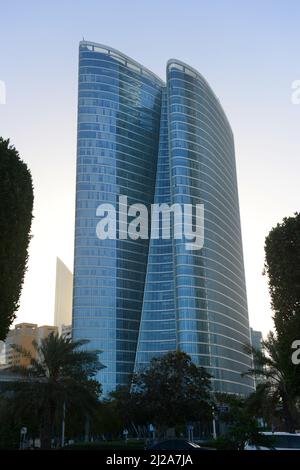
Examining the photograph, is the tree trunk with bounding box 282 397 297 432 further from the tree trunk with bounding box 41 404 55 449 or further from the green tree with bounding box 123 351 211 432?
the tree trunk with bounding box 41 404 55 449

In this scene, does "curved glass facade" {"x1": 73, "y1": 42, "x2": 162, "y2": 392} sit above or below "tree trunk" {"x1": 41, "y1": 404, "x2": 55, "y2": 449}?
above

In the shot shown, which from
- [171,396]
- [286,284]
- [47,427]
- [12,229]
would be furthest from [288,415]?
[12,229]

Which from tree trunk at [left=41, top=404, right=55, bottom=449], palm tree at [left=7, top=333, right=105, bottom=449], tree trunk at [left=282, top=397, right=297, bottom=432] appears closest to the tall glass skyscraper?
tree trunk at [left=282, top=397, right=297, bottom=432]

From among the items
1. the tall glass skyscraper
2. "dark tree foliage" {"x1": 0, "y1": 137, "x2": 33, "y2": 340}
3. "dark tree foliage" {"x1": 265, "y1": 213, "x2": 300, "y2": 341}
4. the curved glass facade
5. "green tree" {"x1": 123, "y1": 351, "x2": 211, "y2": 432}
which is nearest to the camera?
"dark tree foliage" {"x1": 0, "y1": 137, "x2": 33, "y2": 340}

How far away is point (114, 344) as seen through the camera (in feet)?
530

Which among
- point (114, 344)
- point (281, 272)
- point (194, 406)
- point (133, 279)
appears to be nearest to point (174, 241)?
point (133, 279)

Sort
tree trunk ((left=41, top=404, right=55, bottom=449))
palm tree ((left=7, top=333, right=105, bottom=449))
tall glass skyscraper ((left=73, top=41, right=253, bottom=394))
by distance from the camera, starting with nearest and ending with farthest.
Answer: tree trunk ((left=41, top=404, right=55, bottom=449)) < palm tree ((left=7, top=333, right=105, bottom=449)) < tall glass skyscraper ((left=73, top=41, right=253, bottom=394))

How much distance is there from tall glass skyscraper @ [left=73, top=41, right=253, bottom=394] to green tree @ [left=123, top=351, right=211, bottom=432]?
86942 mm

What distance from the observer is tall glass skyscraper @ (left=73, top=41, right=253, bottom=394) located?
156750 millimetres

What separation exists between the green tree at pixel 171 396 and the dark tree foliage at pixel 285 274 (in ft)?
97.6

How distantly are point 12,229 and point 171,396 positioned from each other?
38.4 meters
